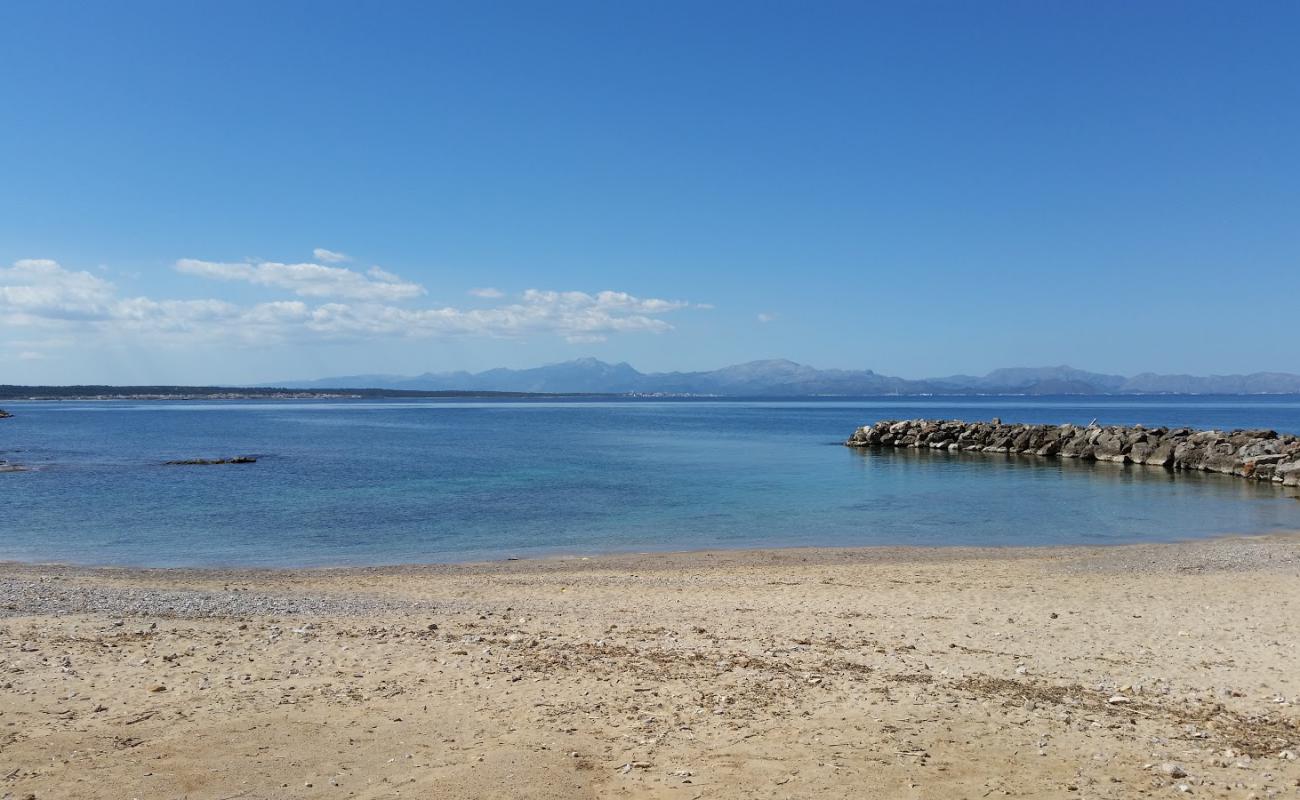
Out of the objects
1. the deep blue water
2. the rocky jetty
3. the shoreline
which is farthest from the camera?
the rocky jetty

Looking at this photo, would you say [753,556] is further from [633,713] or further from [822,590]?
[633,713]

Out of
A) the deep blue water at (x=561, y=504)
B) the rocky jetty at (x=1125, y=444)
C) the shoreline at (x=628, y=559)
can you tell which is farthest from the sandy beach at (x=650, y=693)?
the rocky jetty at (x=1125, y=444)

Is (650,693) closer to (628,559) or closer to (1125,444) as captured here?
→ (628,559)

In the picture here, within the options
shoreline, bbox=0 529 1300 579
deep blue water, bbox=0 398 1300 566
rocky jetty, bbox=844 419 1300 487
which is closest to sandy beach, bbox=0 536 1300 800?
shoreline, bbox=0 529 1300 579

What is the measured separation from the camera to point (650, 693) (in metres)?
8.28

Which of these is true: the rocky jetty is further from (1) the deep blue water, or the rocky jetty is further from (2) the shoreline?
(2) the shoreline

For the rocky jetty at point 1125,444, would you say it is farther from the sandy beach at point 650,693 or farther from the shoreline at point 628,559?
the sandy beach at point 650,693

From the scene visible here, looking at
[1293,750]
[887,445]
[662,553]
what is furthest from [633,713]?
[887,445]

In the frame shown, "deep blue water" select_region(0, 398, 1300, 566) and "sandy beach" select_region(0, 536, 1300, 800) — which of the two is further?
"deep blue water" select_region(0, 398, 1300, 566)

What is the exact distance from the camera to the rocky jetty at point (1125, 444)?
39.9 metres

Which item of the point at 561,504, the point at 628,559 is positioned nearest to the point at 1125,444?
the point at 561,504

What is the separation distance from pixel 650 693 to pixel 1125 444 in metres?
48.3

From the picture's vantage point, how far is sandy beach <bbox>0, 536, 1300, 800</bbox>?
6.39 meters

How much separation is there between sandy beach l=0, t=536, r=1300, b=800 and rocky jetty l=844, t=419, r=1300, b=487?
98.5ft
